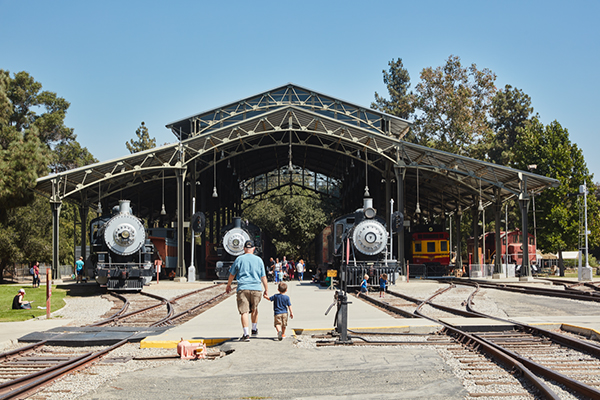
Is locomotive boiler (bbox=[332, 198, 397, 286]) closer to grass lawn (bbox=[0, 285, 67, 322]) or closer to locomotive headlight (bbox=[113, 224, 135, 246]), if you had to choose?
locomotive headlight (bbox=[113, 224, 135, 246])

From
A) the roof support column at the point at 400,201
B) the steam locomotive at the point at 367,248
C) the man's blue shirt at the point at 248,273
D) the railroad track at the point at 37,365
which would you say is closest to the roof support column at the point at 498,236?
the roof support column at the point at 400,201

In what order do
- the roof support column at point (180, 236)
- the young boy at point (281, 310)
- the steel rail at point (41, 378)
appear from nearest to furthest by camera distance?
1. the steel rail at point (41, 378)
2. the young boy at point (281, 310)
3. the roof support column at point (180, 236)

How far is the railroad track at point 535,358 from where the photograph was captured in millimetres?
6066

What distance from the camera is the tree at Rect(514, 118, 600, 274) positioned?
41719mm

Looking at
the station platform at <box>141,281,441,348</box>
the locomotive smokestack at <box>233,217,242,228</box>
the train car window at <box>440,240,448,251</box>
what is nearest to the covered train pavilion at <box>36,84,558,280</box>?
the locomotive smokestack at <box>233,217,242,228</box>

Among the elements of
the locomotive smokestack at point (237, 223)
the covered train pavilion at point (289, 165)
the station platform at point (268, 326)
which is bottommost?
the station platform at point (268, 326)

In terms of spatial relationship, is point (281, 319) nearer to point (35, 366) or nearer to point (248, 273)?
point (248, 273)

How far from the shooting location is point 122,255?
75.0ft

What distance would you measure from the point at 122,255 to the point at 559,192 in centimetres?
3279

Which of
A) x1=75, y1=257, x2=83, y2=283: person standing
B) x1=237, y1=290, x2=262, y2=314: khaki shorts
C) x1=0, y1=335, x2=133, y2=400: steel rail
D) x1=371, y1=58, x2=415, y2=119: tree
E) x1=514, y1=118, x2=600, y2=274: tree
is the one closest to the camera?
x1=0, y1=335, x2=133, y2=400: steel rail

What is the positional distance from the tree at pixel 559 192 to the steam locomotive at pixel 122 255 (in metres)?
30.0

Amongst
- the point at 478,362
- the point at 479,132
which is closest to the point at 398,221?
the point at 478,362

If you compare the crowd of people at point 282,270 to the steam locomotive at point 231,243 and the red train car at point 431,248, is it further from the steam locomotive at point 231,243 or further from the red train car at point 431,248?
the red train car at point 431,248

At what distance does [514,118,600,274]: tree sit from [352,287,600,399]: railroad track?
1342 inches
